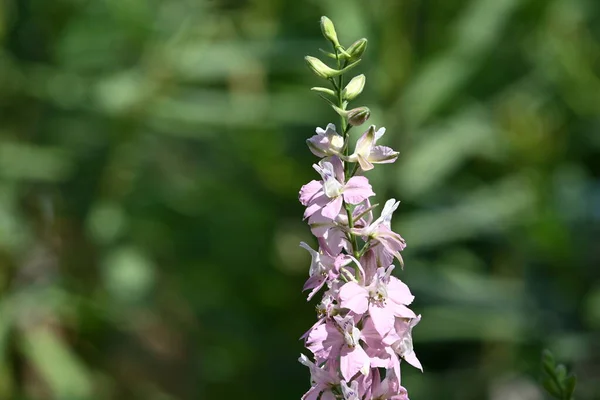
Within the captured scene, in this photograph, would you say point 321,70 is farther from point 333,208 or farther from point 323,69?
point 333,208

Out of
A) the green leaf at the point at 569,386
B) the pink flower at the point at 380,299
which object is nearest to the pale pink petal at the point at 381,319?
the pink flower at the point at 380,299

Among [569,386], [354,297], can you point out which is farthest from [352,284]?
[569,386]

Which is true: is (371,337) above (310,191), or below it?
below

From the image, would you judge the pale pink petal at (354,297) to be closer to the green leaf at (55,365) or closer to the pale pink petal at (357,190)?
the pale pink petal at (357,190)

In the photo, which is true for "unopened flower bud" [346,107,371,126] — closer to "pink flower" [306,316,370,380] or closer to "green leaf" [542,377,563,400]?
"pink flower" [306,316,370,380]

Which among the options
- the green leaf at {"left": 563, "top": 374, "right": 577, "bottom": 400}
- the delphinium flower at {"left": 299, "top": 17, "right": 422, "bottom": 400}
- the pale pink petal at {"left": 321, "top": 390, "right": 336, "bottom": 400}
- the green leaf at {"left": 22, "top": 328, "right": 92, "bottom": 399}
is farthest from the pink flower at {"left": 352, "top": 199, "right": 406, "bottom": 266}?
the green leaf at {"left": 22, "top": 328, "right": 92, "bottom": 399}

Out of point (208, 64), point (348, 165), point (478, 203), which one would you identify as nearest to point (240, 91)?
point (208, 64)

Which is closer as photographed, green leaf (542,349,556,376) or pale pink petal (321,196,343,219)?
pale pink petal (321,196,343,219)
